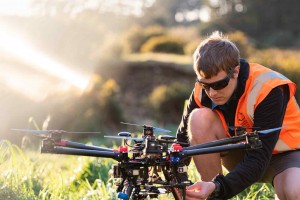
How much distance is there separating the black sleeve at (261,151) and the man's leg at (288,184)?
0.35 metres

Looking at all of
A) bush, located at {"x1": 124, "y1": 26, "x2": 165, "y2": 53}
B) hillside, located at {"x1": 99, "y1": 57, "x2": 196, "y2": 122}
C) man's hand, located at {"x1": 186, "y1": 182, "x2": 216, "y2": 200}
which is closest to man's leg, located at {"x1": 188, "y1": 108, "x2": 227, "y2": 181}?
man's hand, located at {"x1": 186, "y1": 182, "x2": 216, "y2": 200}

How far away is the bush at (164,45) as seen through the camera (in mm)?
25797

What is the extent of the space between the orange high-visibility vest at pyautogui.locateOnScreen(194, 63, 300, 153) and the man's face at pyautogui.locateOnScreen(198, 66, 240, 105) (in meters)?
0.14

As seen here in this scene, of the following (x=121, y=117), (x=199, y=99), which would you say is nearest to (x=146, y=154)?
(x=199, y=99)

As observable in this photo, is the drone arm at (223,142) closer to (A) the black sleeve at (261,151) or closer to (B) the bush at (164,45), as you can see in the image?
(A) the black sleeve at (261,151)

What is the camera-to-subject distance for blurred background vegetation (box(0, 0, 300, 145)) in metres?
15.3

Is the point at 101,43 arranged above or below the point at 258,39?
below

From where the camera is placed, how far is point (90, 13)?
3691cm

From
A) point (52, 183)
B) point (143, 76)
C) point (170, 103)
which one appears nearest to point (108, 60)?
point (143, 76)

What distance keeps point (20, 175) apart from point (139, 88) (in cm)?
1525

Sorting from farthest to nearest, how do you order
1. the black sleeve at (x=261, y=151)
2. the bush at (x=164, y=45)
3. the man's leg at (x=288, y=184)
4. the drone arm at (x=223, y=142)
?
the bush at (x=164, y=45), the man's leg at (x=288, y=184), the black sleeve at (x=261, y=151), the drone arm at (x=223, y=142)

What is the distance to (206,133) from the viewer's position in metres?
4.39

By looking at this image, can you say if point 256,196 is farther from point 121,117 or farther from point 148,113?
point 148,113

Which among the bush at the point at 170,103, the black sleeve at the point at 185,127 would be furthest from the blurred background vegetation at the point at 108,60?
the black sleeve at the point at 185,127
